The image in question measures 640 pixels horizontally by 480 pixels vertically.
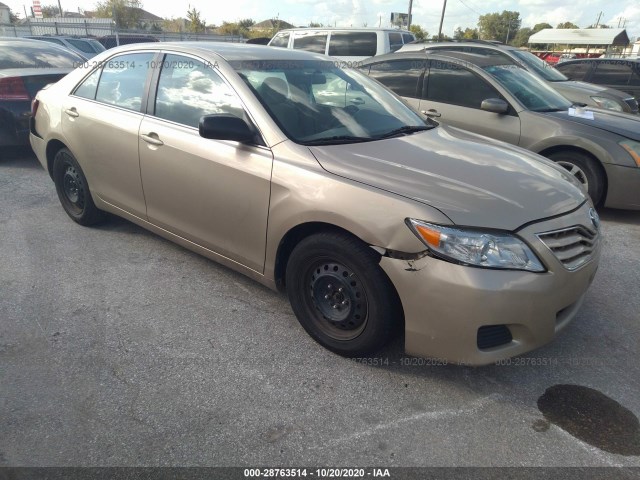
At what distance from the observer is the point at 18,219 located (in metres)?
4.73

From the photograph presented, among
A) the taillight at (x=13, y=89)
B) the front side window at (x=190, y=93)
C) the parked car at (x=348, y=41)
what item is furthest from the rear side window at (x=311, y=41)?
the front side window at (x=190, y=93)

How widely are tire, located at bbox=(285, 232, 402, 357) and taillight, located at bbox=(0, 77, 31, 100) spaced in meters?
5.49

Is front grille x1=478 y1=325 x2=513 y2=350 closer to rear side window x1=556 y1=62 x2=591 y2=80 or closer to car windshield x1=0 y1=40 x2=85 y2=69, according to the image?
car windshield x1=0 y1=40 x2=85 y2=69

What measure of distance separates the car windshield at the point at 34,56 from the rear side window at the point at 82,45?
425 inches

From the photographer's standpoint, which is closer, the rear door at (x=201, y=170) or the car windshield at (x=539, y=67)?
the rear door at (x=201, y=170)

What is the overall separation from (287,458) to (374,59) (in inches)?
235

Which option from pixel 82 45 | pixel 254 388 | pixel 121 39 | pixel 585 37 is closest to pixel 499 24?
pixel 585 37

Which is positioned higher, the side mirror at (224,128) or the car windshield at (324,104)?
the car windshield at (324,104)

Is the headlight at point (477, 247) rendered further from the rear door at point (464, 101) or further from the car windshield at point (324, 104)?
the rear door at point (464, 101)

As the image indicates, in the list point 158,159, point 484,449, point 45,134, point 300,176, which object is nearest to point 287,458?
point 484,449

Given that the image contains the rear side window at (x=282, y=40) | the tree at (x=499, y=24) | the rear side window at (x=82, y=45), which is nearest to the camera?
the rear side window at (x=282, y=40)

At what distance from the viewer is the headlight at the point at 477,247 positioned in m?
2.26

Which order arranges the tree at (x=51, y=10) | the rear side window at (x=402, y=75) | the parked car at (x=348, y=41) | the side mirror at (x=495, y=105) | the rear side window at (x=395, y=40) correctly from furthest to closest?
the tree at (x=51, y=10), the rear side window at (x=395, y=40), the parked car at (x=348, y=41), the rear side window at (x=402, y=75), the side mirror at (x=495, y=105)

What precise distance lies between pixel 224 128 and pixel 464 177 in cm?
138
